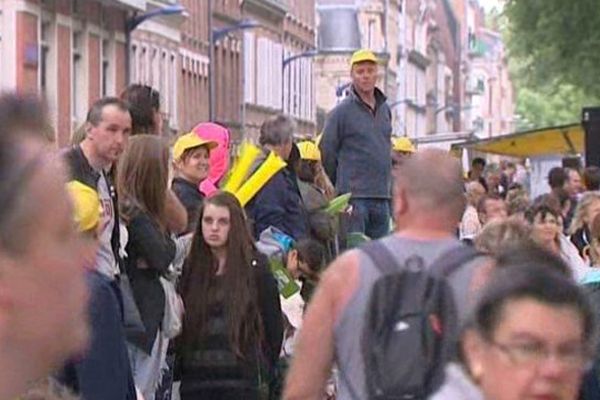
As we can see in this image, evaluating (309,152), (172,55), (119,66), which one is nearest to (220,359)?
(309,152)

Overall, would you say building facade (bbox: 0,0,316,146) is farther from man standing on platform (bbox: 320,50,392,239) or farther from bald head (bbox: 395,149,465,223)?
bald head (bbox: 395,149,465,223)

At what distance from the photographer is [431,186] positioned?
286 inches

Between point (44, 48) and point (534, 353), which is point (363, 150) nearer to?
point (534, 353)

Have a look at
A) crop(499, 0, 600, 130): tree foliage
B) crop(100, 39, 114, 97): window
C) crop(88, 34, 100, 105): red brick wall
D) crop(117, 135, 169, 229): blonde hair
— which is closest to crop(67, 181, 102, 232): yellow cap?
crop(117, 135, 169, 229): blonde hair

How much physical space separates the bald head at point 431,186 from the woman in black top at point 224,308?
3726 millimetres

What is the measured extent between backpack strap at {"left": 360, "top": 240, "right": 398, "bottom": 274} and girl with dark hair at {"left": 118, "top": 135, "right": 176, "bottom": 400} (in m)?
3.08

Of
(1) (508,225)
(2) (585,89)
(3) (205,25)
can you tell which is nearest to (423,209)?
(1) (508,225)

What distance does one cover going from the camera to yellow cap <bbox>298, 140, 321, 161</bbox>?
1612 centimetres

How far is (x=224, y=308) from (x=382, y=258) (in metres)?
3.93

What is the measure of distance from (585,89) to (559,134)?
3.85 meters

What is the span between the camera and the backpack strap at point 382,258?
7.14m

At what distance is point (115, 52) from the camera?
2158 inches

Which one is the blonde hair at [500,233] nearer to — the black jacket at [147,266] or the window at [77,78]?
the black jacket at [147,266]

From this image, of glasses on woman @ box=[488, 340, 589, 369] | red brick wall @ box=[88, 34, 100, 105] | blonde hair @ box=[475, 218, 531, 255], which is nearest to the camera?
glasses on woman @ box=[488, 340, 589, 369]
